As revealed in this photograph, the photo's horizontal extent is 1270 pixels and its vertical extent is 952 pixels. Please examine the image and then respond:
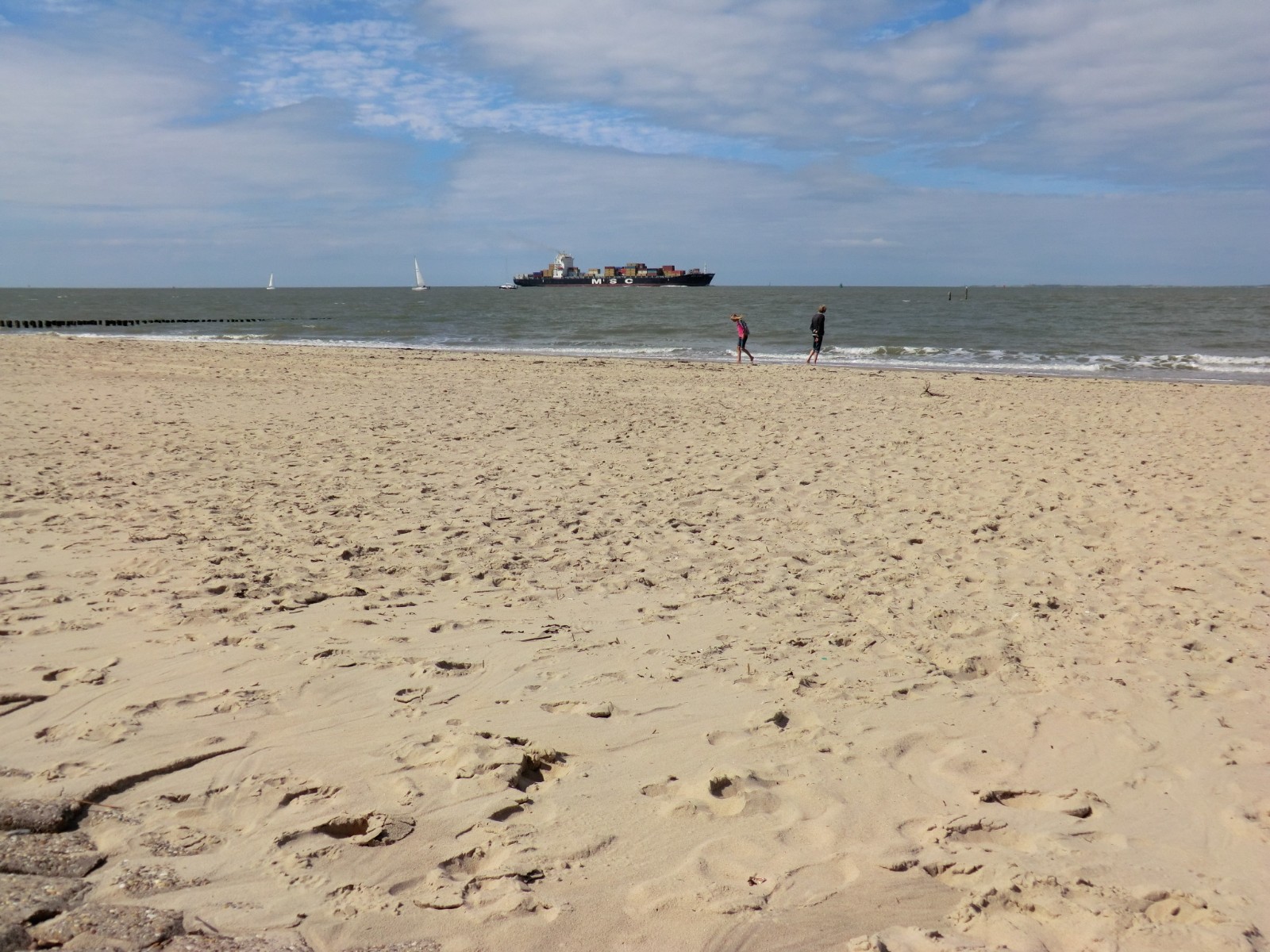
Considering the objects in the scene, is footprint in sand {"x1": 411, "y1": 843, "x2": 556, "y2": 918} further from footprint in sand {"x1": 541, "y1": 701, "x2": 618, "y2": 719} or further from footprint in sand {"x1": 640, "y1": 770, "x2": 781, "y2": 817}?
footprint in sand {"x1": 541, "y1": 701, "x2": 618, "y2": 719}

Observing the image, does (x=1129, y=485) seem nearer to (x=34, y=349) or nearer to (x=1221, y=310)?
(x=34, y=349)

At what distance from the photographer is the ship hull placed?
122000mm

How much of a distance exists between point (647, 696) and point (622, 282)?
12483cm

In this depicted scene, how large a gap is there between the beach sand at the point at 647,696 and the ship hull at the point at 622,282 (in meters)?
117

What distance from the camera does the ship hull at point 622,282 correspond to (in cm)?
12200

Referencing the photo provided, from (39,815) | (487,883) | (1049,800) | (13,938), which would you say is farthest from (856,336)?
(13,938)

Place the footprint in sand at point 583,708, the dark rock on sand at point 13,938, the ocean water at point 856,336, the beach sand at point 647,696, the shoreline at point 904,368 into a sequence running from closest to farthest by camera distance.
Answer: the dark rock on sand at point 13,938 < the beach sand at point 647,696 < the footprint in sand at point 583,708 < the shoreline at point 904,368 < the ocean water at point 856,336

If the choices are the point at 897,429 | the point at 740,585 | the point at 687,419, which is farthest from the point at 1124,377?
the point at 740,585

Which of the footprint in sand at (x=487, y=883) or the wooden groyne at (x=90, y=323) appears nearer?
the footprint in sand at (x=487, y=883)

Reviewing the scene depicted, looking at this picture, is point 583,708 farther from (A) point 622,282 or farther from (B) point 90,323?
(A) point 622,282

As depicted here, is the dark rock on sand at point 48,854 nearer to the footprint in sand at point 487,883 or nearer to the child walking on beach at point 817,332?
the footprint in sand at point 487,883

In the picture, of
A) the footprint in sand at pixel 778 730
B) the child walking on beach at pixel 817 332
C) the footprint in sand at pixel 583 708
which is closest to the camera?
the footprint in sand at pixel 778 730

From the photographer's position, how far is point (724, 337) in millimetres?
31297

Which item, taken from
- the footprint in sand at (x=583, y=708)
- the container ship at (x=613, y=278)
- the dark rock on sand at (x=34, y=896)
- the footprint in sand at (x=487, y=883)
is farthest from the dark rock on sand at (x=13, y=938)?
the container ship at (x=613, y=278)
